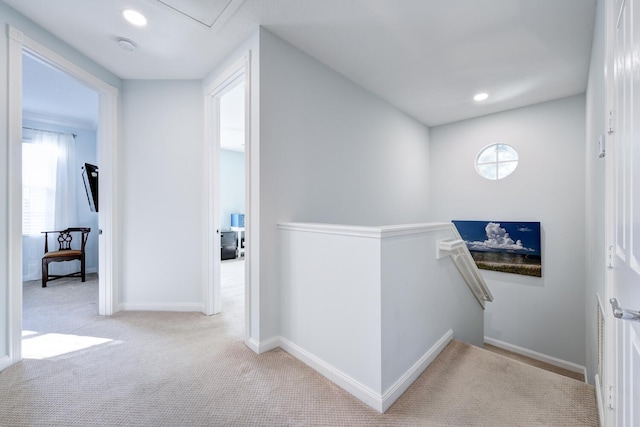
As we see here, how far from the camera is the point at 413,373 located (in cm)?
179

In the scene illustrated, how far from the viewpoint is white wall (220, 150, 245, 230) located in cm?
678

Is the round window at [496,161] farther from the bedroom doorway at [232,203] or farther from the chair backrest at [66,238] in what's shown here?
the chair backrest at [66,238]

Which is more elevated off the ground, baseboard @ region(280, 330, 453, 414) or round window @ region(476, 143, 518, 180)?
round window @ region(476, 143, 518, 180)

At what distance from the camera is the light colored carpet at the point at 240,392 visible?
57.7 inches

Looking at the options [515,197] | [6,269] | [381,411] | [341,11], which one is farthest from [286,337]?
[515,197]

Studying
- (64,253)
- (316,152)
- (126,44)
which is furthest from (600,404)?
(64,253)

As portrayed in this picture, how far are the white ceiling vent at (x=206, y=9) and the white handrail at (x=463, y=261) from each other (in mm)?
2295

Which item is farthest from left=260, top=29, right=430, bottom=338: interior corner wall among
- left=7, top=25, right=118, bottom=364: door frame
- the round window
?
left=7, top=25, right=118, bottom=364: door frame

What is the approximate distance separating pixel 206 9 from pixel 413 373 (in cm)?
290

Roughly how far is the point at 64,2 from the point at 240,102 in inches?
86.0

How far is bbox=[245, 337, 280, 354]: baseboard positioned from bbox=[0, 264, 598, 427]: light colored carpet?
50mm

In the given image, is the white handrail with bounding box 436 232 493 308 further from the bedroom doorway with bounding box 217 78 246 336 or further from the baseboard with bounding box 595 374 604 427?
the bedroom doorway with bounding box 217 78 246 336

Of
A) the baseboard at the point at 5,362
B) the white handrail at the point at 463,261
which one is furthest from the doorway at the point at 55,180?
the white handrail at the point at 463,261

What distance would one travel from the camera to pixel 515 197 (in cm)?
396
